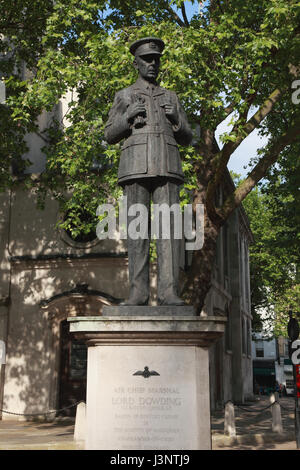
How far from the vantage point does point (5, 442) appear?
13289mm

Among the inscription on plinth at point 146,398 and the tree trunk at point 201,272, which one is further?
the tree trunk at point 201,272

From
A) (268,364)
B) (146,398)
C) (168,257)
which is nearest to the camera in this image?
(146,398)

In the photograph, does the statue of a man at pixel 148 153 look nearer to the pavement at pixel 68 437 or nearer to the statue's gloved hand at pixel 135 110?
the statue's gloved hand at pixel 135 110

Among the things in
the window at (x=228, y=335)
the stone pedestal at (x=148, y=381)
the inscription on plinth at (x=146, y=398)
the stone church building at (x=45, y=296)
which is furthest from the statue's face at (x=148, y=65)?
the window at (x=228, y=335)

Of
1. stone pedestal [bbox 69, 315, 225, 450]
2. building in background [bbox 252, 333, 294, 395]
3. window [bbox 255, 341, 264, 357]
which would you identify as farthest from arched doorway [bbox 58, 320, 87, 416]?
window [bbox 255, 341, 264, 357]

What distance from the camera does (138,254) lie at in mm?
6164

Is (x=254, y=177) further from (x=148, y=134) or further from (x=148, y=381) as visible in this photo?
(x=148, y=381)

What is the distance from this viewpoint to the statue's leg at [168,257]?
5.99 meters

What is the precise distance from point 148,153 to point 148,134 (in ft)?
0.77

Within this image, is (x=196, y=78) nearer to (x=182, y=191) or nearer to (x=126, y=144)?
(x=182, y=191)

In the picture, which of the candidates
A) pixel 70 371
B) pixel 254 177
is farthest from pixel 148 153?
pixel 70 371

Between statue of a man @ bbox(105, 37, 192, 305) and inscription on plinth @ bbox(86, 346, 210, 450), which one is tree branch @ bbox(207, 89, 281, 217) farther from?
inscription on plinth @ bbox(86, 346, 210, 450)

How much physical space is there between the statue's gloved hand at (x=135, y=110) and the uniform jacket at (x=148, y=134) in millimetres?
68

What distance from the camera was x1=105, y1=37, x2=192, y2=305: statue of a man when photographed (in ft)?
20.1
